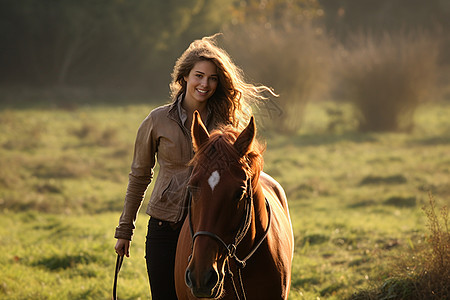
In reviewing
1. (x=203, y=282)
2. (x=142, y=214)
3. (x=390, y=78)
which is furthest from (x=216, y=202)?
(x=390, y=78)

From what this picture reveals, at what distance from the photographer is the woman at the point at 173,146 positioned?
3.22 m

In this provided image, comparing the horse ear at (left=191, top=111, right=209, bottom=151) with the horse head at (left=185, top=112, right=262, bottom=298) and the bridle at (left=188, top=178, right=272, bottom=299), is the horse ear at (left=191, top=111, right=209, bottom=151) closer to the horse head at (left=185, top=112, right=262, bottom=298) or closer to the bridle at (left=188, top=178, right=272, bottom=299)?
the horse head at (left=185, top=112, right=262, bottom=298)

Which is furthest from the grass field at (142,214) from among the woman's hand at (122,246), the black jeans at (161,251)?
the woman's hand at (122,246)

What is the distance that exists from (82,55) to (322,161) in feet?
73.3

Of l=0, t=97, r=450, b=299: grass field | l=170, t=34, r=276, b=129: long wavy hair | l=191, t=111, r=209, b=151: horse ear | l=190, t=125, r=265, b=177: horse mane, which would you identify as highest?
l=170, t=34, r=276, b=129: long wavy hair

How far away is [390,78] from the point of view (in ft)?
68.1

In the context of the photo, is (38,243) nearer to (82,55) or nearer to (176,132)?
(176,132)

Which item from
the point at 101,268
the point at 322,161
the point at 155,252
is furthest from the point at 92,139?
the point at 155,252

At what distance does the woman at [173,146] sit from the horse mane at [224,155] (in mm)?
694

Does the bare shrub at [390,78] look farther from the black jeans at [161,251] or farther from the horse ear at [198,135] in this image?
the horse ear at [198,135]

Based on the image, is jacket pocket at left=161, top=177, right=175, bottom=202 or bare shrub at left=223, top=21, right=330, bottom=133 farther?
bare shrub at left=223, top=21, right=330, bottom=133

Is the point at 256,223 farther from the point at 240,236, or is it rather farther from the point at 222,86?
the point at 222,86

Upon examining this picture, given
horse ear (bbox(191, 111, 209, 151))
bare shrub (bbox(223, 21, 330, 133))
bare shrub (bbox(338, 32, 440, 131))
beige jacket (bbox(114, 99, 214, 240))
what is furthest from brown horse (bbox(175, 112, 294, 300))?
bare shrub (bbox(338, 32, 440, 131))

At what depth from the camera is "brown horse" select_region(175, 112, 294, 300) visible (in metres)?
2.25
